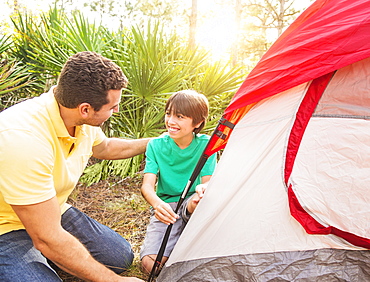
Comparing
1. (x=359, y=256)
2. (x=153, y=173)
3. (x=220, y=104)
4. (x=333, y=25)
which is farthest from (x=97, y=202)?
(x=333, y=25)

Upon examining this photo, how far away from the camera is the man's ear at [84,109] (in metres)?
1.74

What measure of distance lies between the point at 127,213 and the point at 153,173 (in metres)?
1.17

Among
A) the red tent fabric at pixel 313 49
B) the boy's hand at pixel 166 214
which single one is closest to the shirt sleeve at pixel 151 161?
the boy's hand at pixel 166 214

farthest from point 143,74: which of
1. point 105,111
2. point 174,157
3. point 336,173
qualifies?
point 336,173

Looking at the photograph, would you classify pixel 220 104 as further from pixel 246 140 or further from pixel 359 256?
pixel 359 256

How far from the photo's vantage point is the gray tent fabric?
173 centimetres

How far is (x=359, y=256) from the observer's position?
172 centimetres

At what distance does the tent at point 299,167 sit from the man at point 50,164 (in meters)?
0.64

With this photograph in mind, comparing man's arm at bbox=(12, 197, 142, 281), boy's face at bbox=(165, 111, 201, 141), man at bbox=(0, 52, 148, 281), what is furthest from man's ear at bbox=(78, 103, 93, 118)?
boy's face at bbox=(165, 111, 201, 141)

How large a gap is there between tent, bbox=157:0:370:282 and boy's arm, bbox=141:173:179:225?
0.40 ft

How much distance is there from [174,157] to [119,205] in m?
1.37

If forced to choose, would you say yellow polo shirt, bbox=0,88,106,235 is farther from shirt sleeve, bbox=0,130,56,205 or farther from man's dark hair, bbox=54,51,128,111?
man's dark hair, bbox=54,51,128,111

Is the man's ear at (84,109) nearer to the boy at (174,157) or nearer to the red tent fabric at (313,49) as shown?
the boy at (174,157)

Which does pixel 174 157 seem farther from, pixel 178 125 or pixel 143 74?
pixel 143 74
